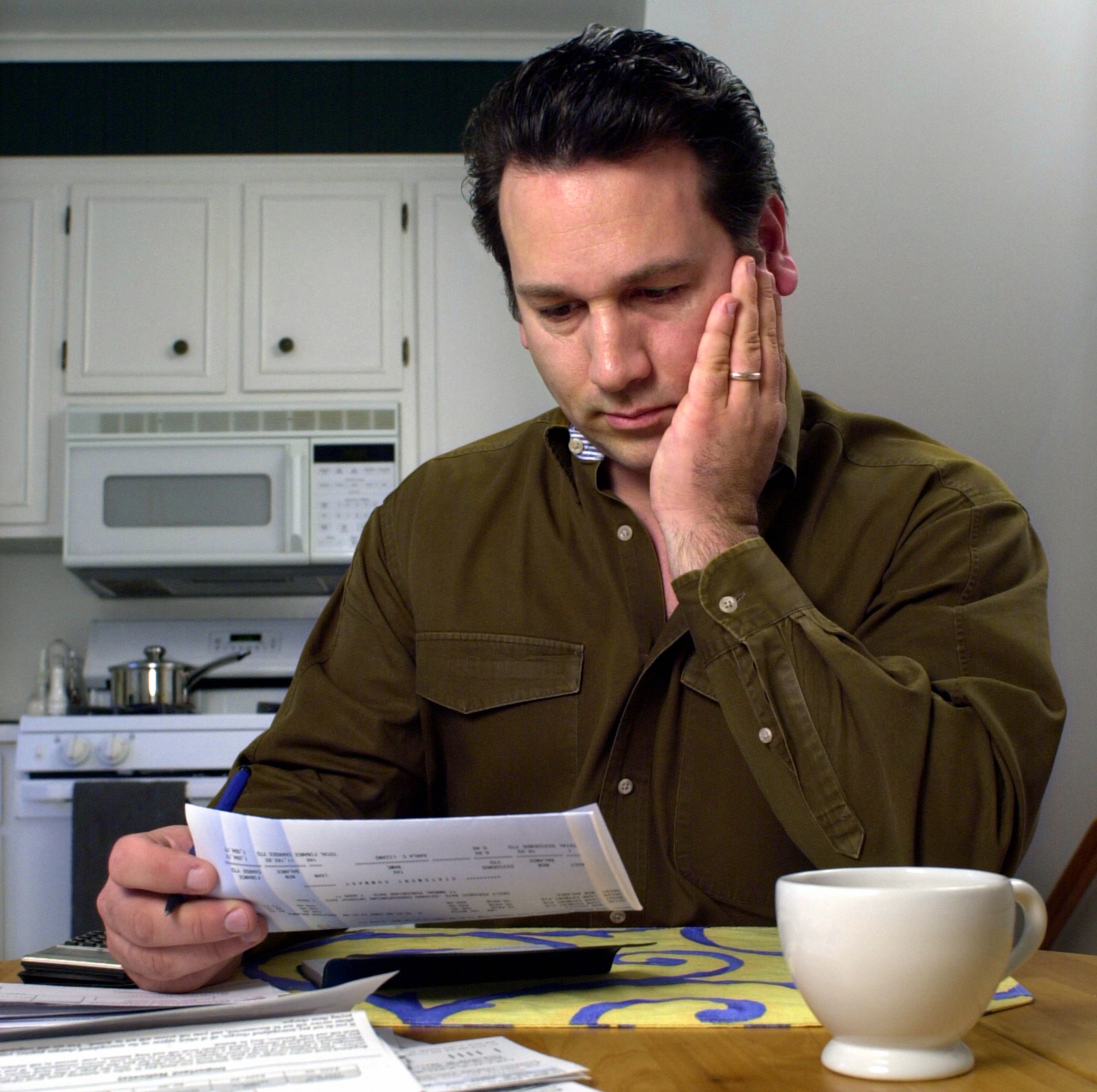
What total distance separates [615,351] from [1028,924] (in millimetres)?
662

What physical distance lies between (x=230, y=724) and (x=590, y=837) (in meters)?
2.59

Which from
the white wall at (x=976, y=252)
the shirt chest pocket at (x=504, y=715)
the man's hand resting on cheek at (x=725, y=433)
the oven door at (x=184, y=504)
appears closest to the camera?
the man's hand resting on cheek at (x=725, y=433)

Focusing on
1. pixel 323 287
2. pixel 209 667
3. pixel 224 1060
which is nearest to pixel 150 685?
pixel 209 667

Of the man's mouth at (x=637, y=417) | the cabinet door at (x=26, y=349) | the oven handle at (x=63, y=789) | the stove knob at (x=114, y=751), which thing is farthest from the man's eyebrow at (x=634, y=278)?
the cabinet door at (x=26, y=349)

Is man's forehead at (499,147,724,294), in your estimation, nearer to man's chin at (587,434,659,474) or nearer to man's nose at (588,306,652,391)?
man's nose at (588,306,652,391)

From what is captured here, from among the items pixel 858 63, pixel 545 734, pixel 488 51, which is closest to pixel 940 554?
pixel 545 734

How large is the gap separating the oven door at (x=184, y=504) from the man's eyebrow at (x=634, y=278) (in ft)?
Result: 8.14

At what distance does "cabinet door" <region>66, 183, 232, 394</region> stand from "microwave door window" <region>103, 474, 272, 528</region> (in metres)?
0.35

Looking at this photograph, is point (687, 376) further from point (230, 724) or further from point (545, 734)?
point (230, 724)

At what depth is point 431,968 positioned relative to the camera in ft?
2.44

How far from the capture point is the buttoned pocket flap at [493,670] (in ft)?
4.19

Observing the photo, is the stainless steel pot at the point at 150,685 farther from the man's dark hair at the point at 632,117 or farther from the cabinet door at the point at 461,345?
the man's dark hair at the point at 632,117

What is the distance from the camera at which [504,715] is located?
1.29 metres

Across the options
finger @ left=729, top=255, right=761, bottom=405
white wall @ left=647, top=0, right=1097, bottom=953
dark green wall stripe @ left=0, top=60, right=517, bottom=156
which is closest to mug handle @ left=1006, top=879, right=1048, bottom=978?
finger @ left=729, top=255, right=761, bottom=405
